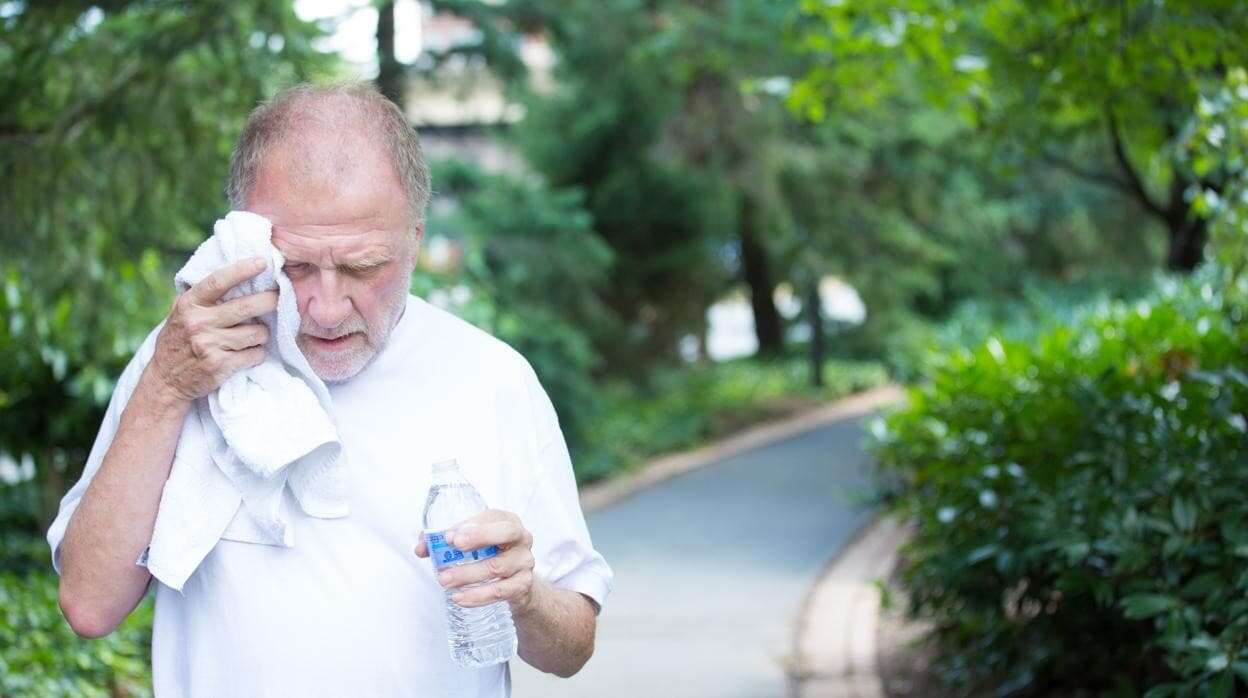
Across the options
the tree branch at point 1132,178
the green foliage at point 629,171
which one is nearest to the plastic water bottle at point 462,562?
the tree branch at point 1132,178

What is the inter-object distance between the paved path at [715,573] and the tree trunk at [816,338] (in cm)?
625

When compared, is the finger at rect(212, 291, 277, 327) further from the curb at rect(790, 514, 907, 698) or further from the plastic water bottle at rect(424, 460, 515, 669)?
the curb at rect(790, 514, 907, 698)

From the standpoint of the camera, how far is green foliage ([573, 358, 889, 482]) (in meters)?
14.2

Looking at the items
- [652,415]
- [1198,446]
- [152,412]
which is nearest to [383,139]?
[152,412]

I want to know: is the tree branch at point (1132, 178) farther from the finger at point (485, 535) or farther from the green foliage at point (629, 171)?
the finger at point (485, 535)

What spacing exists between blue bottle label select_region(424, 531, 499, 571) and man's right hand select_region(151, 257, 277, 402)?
15.0 inches

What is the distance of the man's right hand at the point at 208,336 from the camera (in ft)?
6.83

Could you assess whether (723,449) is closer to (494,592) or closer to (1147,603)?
(1147,603)

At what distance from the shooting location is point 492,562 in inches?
81.1

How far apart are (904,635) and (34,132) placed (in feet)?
15.1

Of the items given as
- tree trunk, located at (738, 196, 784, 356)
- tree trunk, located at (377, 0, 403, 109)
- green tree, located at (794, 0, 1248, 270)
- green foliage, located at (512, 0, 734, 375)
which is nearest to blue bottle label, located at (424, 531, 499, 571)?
green tree, located at (794, 0, 1248, 270)

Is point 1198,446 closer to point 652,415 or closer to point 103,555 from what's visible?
point 103,555

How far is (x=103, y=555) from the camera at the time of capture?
216 centimetres

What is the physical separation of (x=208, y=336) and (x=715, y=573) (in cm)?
712
